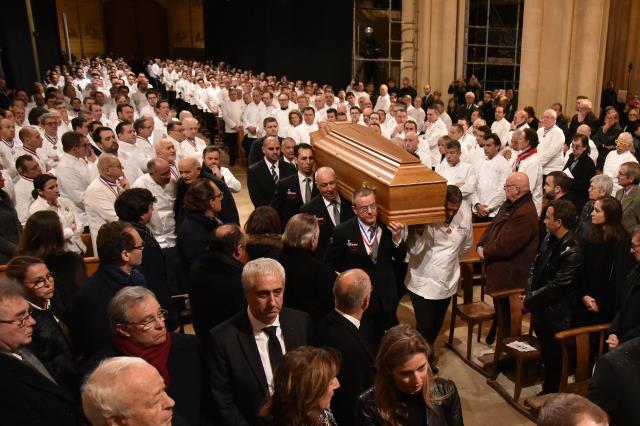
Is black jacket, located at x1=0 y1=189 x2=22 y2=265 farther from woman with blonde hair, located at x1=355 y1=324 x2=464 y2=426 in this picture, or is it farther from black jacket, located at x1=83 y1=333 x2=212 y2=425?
woman with blonde hair, located at x1=355 y1=324 x2=464 y2=426

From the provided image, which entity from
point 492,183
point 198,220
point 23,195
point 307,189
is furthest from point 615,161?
point 23,195

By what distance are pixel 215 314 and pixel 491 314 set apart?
91.6 inches

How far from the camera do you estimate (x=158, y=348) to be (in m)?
2.28

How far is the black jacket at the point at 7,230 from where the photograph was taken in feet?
13.3

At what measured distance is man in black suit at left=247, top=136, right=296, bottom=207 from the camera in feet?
19.2

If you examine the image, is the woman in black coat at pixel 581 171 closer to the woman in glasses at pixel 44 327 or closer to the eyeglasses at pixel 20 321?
the woman in glasses at pixel 44 327

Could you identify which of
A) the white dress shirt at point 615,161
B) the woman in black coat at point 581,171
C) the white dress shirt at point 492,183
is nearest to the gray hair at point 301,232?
the white dress shirt at point 492,183

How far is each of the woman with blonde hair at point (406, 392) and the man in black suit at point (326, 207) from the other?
222 centimetres

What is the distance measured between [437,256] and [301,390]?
207 cm

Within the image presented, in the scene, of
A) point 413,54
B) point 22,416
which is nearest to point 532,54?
point 413,54

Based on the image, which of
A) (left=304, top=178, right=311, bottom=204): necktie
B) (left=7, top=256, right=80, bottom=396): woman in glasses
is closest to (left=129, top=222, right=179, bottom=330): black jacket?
(left=7, top=256, right=80, bottom=396): woman in glasses

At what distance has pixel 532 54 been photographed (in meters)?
10.9

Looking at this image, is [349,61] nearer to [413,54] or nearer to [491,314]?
[413,54]

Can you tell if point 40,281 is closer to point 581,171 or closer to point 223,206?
point 223,206
